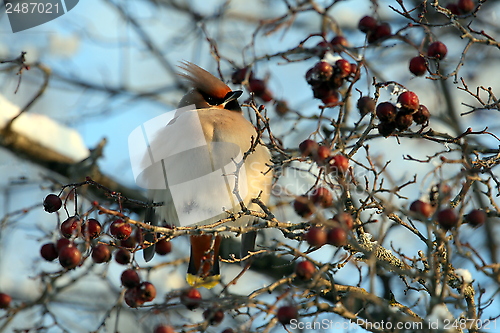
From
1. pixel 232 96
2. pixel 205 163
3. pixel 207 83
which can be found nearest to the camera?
pixel 205 163

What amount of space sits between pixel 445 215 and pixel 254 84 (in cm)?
193

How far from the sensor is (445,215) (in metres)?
1.89

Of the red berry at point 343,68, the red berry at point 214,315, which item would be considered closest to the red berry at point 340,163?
the red berry at point 343,68

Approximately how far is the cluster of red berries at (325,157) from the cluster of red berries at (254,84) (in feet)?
4.40

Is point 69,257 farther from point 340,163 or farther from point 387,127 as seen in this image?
point 387,127

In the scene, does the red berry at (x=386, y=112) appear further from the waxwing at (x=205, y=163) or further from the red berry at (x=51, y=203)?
the red berry at (x=51, y=203)

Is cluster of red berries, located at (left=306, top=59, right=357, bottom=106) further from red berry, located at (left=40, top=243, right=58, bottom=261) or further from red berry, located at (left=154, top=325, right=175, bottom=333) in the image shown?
red berry, located at (left=40, top=243, right=58, bottom=261)

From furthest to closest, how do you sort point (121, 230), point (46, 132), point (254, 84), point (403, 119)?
point (46, 132)
point (254, 84)
point (121, 230)
point (403, 119)

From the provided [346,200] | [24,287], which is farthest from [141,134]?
[24,287]

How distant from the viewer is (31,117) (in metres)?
4.80

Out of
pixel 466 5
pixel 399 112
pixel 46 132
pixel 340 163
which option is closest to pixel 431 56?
pixel 466 5

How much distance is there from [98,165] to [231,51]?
2.01m

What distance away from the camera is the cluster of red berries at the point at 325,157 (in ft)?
6.87

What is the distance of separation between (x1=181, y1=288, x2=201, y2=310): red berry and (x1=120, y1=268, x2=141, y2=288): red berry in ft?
1.11
